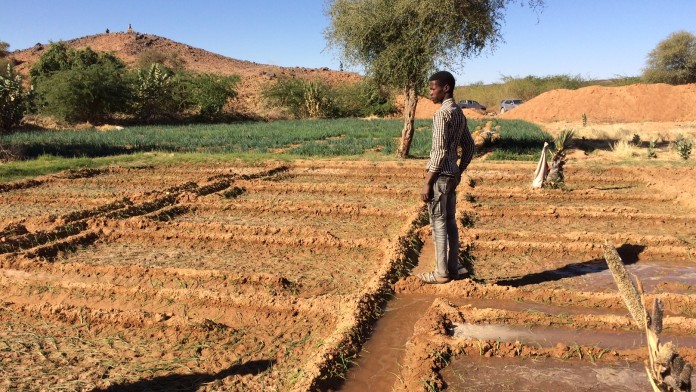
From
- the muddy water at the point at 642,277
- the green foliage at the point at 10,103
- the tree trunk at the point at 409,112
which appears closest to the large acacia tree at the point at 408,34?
the tree trunk at the point at 409,112

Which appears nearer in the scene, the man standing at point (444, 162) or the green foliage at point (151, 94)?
the man standing at point (444, 162)

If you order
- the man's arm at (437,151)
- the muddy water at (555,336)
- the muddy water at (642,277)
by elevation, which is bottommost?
the muddy water at (555,336)

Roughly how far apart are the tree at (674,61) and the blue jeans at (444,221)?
4512 centimetres

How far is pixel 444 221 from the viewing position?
494 cm

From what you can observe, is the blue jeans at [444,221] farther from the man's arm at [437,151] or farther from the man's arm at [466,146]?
the man's arm at [466,146]

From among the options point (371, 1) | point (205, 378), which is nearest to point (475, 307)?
point (205, 378)

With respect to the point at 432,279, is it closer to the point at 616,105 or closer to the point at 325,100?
the point at 325,100

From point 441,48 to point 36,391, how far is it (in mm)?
12561

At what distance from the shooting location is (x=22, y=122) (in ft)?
91.0

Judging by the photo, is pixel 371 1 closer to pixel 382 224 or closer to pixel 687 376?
pixel 382 224

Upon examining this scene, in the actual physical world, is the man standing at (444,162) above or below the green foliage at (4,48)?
below

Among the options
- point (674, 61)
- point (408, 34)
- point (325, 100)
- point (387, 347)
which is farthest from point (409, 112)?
point (674, 61)

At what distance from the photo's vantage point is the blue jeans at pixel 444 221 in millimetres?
4855

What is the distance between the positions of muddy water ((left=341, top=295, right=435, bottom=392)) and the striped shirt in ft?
4.22
